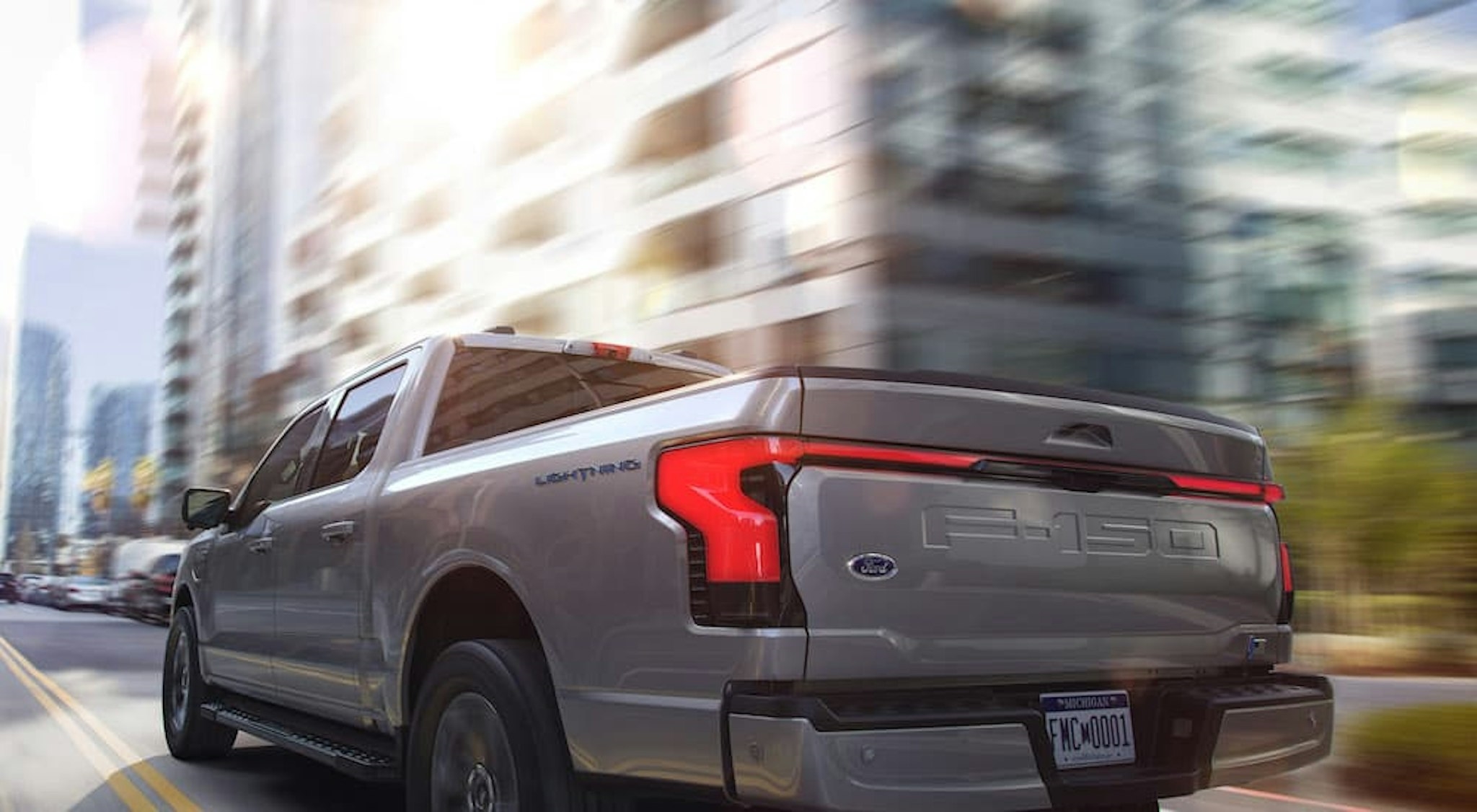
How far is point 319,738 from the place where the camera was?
16.3ft

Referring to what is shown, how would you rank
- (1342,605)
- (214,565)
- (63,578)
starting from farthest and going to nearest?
(63,578)
(1342,605)
(214,565)

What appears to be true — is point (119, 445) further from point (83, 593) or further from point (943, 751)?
point (943, 751)

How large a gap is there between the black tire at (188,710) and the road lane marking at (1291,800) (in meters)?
4.92

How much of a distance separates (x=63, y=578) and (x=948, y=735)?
43.7 m

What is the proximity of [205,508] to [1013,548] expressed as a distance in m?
4.56

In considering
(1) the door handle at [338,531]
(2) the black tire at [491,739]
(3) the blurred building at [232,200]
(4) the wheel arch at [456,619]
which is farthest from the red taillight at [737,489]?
(3) the blurred building at [232,200]

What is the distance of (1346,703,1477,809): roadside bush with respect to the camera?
20.0 feet

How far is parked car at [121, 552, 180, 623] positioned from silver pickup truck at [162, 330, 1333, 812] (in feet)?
70.3

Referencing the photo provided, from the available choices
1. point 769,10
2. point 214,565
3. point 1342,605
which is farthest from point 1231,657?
point 769,10

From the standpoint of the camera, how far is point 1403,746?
21.3ft

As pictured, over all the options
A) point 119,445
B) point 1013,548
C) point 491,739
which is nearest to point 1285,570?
point 1013,548

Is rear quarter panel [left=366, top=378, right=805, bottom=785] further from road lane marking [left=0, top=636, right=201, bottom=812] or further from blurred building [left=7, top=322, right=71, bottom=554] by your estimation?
blurred building [left=7, top=322, right=71, bottom=554]

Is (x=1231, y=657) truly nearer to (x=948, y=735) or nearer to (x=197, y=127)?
(x=948, y=735)

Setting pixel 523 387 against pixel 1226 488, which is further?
pixel 523 387
